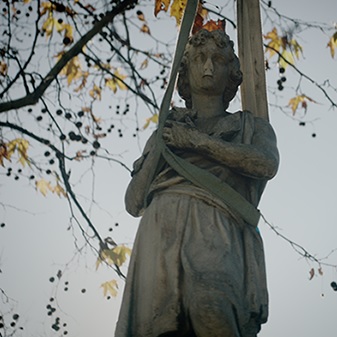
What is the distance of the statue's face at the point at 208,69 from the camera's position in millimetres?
6176

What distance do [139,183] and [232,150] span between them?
0.69 metres

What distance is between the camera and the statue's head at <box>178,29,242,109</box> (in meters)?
6.26

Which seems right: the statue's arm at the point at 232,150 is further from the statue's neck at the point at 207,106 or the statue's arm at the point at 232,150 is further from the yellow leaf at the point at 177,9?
the yellow leaf at the point at 177,9

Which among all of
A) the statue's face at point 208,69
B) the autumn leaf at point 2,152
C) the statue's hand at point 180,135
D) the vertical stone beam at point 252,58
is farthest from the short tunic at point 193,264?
the autumn leaf at point 2,152

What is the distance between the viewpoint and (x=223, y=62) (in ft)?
20.5

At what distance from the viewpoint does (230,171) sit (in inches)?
225

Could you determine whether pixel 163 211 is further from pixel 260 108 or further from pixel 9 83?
pixel 9 83

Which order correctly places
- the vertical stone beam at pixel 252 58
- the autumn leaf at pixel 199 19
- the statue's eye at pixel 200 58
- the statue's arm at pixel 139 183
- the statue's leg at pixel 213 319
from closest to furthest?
the statue's leg at pixel 213 319 → the statue's arm at pixel 139 183 → the statue's eye at pixel 200 58 → the vertical stone beam at pixel 252 58 → the autumn leaf at pixel 199 19

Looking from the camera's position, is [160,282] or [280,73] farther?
[280,73]

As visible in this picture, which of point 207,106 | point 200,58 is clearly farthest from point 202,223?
point 200,58

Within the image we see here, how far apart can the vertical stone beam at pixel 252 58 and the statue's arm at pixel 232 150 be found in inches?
29.2

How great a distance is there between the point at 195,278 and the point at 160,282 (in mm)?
281

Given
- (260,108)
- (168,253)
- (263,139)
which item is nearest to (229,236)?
(168,253)

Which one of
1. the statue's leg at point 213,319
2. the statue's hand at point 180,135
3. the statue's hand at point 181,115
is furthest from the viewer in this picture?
the statue's hand at point 181,115
